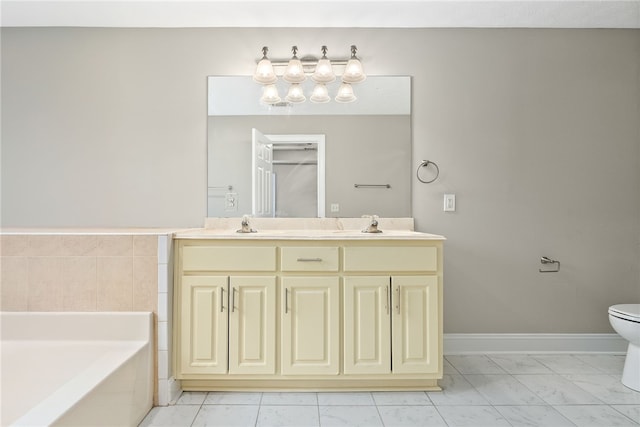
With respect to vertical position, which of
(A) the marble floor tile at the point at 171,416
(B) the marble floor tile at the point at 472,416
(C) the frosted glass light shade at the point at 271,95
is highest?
(C) the frosted glass light shade at the point at 271,95

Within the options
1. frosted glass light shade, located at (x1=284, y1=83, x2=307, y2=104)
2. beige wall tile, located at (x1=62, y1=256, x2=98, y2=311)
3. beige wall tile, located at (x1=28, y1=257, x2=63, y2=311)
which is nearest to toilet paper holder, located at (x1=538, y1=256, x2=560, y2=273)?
frosted glass light shade, located at (x1=284, y1=83, x2=307, y2=104)

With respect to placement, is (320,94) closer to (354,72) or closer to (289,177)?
(354,72)

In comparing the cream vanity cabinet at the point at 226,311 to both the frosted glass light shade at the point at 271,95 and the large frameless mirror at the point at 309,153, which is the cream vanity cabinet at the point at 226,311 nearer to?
the large frameless mirror at the point at 309,153

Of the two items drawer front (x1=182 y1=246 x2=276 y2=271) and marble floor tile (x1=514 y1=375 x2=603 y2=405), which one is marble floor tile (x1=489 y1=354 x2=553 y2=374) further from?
drawer front (x1=182 y1=246 x2=276 y2=271)

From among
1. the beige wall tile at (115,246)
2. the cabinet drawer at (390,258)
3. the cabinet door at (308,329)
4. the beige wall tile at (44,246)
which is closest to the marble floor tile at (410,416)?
the cabinet door at (308,329)

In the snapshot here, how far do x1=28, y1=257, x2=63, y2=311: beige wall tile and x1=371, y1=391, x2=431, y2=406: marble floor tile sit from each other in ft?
5.25

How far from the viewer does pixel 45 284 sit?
1744mm

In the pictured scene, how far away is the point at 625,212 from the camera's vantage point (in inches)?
97.8

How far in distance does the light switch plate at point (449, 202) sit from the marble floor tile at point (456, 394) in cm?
103

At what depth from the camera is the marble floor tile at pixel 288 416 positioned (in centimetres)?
165

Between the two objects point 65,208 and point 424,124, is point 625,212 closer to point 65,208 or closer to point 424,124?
point 424,124

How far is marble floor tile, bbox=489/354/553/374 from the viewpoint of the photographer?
2.20 m

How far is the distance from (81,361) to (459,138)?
2.44m

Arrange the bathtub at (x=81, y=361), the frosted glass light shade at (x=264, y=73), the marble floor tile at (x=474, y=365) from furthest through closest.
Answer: the frosted glass light shade at (x=264, y=73) < the marble floor tile at (x=474, y=365) < the bathtub at (x=81, y=361)
